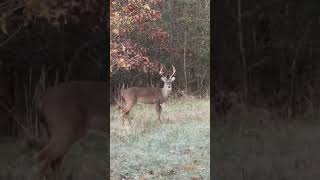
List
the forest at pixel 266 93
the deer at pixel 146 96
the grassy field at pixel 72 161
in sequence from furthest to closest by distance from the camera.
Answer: the deer at pixel 146 96, the forest at pixel 266 93, the grassy field at pixel 72 161

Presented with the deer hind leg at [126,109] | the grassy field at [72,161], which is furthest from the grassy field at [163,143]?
the grassy field at [72,161]

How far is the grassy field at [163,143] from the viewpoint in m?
4.14

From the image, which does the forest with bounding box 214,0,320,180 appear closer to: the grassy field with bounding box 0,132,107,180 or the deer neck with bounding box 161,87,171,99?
the deer neck with bounding box 161,87,171,99

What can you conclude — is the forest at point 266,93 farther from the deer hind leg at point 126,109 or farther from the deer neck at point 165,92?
the deer hind leg at point 126,109

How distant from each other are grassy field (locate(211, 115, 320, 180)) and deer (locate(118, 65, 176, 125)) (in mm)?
442

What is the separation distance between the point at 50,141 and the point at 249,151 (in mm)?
1347

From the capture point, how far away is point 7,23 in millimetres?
3768

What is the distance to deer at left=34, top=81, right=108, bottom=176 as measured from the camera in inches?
153

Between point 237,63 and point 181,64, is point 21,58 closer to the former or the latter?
point 181,64

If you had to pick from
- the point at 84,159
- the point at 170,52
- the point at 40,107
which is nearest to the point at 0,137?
the point at 40,107

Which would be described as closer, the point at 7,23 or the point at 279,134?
the point at 7,23

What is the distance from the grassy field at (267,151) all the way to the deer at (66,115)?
0.83m

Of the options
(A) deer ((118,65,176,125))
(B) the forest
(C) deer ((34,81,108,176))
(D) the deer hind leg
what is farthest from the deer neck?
(C) deer ((34,81,108,176))

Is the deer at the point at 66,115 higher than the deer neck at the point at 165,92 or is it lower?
lower
